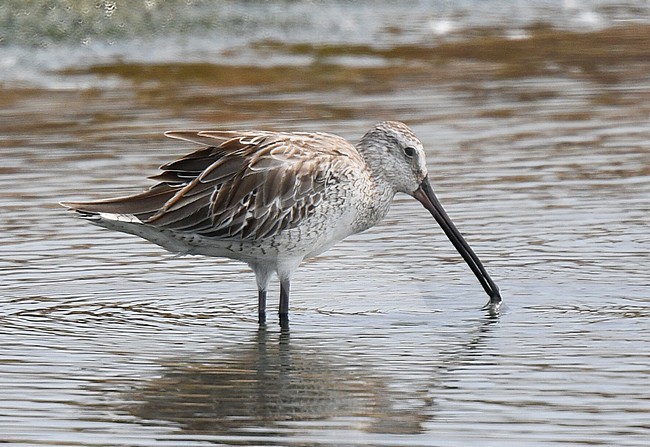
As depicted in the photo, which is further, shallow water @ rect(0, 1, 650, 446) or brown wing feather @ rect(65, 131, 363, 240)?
brown wing feather @ rect(65, 131, 363, 240)

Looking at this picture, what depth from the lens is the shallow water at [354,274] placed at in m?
6.23

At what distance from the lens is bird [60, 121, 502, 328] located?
25.5 ft

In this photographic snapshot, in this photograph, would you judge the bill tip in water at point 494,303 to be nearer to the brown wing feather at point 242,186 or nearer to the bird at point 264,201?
the bird at point 264,201

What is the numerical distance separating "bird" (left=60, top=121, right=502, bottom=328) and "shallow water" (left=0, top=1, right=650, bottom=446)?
348 millimetres

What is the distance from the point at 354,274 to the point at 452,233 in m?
0.58

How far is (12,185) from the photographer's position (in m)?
10.8

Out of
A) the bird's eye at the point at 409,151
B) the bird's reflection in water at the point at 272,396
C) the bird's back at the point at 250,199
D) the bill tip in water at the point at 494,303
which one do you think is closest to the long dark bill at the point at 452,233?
the bill tip in water at the point at 494,303

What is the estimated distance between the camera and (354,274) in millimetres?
8711

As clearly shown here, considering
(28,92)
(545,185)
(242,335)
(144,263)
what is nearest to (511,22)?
(28,92)

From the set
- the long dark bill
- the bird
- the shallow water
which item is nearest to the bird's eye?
the bird

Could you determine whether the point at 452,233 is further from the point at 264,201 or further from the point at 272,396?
the point at 272,396

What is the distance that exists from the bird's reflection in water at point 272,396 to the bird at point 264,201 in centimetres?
64

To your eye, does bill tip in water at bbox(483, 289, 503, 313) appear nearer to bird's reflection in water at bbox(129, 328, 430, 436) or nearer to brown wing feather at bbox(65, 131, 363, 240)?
brown wing feather at bbox(65, 131, 363, 240)

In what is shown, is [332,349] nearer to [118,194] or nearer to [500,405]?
[500,405]
